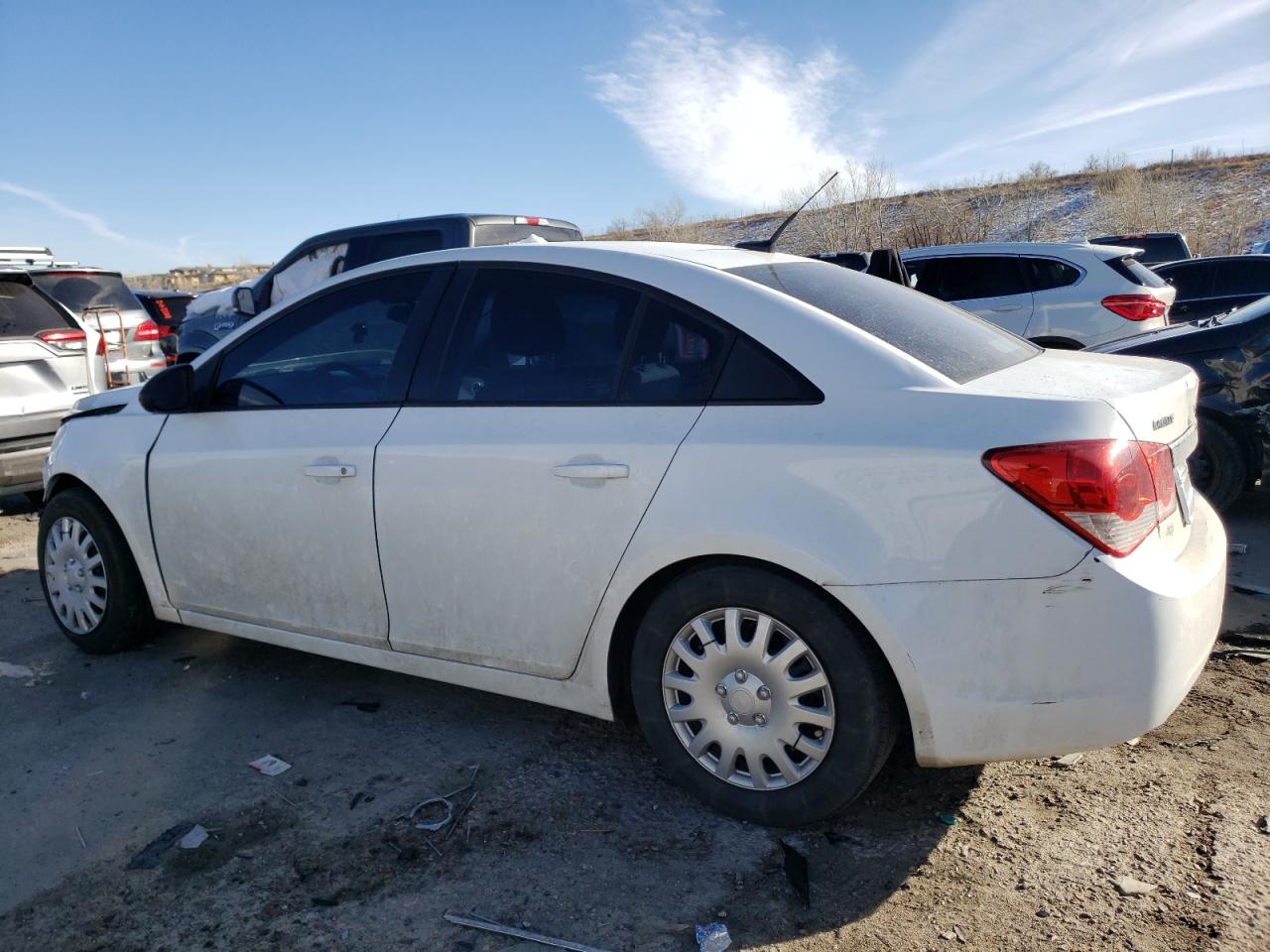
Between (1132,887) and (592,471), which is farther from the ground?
(592,471)

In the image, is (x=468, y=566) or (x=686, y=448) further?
(x=468, y=566)

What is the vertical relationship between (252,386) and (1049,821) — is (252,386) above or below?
above

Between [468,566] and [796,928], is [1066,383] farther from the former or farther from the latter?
[468,566]

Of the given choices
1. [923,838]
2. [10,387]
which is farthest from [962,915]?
[10,387]

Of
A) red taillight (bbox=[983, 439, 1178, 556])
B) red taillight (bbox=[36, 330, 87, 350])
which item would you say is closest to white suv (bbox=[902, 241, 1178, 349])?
red taillight (bbox=[983, 439, 1178, 556])

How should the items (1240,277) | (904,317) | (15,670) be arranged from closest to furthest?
(904,317), (15,670), (1240,277)

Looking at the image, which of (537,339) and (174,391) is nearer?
(537,339)

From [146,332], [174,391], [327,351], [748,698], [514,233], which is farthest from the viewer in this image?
[146,332]

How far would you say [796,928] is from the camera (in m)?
2.45

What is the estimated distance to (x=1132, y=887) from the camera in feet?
8.32

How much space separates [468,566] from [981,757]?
1.64 meters

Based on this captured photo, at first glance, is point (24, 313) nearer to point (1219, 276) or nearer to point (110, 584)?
point (110, 584)

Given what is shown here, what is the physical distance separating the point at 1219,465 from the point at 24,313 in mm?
8022

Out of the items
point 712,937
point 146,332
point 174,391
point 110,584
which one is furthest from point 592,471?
point 146,332
